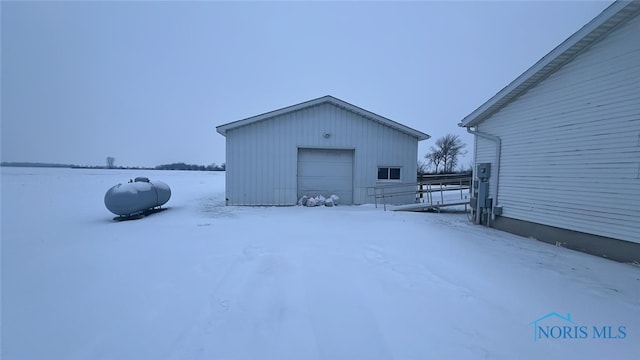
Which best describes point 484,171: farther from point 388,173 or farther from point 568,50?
point 388,173

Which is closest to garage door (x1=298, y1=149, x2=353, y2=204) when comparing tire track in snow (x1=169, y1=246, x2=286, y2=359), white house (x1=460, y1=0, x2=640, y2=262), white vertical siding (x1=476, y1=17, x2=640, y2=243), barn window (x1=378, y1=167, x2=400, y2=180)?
barn window (x1=378, y1=167, x2=400, y2=180)

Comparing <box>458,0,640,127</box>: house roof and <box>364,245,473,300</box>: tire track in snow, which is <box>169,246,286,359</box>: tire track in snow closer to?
<box>364,245,473,300</box>: tire track in snow

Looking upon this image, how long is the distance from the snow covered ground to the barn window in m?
6.14

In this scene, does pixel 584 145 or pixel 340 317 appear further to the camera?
pixel 584 145

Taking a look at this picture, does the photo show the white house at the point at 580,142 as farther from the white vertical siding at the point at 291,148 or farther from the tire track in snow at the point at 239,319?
the tire track in snow at the point at 239,319

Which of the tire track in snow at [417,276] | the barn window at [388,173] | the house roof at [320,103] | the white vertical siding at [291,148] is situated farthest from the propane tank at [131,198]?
the barn window at [388,173]

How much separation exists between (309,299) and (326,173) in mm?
8602

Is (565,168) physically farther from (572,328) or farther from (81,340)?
(81,340)

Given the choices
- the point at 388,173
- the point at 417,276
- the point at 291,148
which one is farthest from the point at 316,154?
the point at 417,276

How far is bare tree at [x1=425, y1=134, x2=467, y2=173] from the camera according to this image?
3962 cm

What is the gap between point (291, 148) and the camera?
1105 cm

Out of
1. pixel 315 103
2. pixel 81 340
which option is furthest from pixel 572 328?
pixel 315 103

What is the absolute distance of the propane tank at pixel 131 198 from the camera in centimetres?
792

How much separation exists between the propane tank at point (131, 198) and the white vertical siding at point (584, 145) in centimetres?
1132
